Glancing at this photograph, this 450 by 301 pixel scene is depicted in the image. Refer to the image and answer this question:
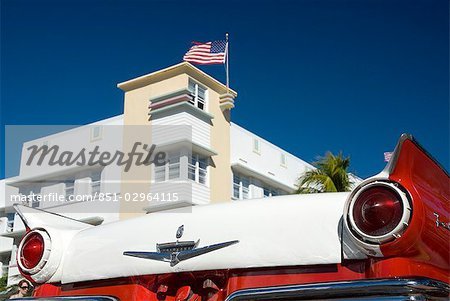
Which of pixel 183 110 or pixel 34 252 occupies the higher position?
pixel 183 110

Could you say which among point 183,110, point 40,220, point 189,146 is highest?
point 183,110

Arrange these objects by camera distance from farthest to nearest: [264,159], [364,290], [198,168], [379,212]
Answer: [264,159]
[198,168]
[379,212]
[364,290]

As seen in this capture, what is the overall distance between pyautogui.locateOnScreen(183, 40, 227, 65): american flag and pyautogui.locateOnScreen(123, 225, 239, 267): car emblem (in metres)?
23.2

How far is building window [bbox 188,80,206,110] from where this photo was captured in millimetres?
26891

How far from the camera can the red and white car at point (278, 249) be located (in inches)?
80.8

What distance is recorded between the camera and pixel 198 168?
85.5 ft

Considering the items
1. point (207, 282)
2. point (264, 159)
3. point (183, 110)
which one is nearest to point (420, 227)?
point (207, 282)

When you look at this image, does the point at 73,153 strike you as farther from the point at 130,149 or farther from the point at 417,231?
the point at 417,231

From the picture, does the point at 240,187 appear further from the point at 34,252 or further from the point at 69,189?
the point at 34,252

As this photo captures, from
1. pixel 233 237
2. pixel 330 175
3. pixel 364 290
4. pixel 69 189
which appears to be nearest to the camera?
pixel 364 290

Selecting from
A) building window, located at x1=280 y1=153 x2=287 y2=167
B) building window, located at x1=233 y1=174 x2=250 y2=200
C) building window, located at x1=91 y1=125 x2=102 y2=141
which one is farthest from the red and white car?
A: building window, located at x1=280 y1=153 x2=287 y2=167

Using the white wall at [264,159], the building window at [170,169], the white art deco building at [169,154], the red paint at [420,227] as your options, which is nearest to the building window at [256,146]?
the white art deco building at [169,154]

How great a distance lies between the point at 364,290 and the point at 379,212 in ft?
0.94

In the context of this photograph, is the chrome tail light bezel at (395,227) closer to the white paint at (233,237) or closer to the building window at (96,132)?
the white paint at (233,237)
